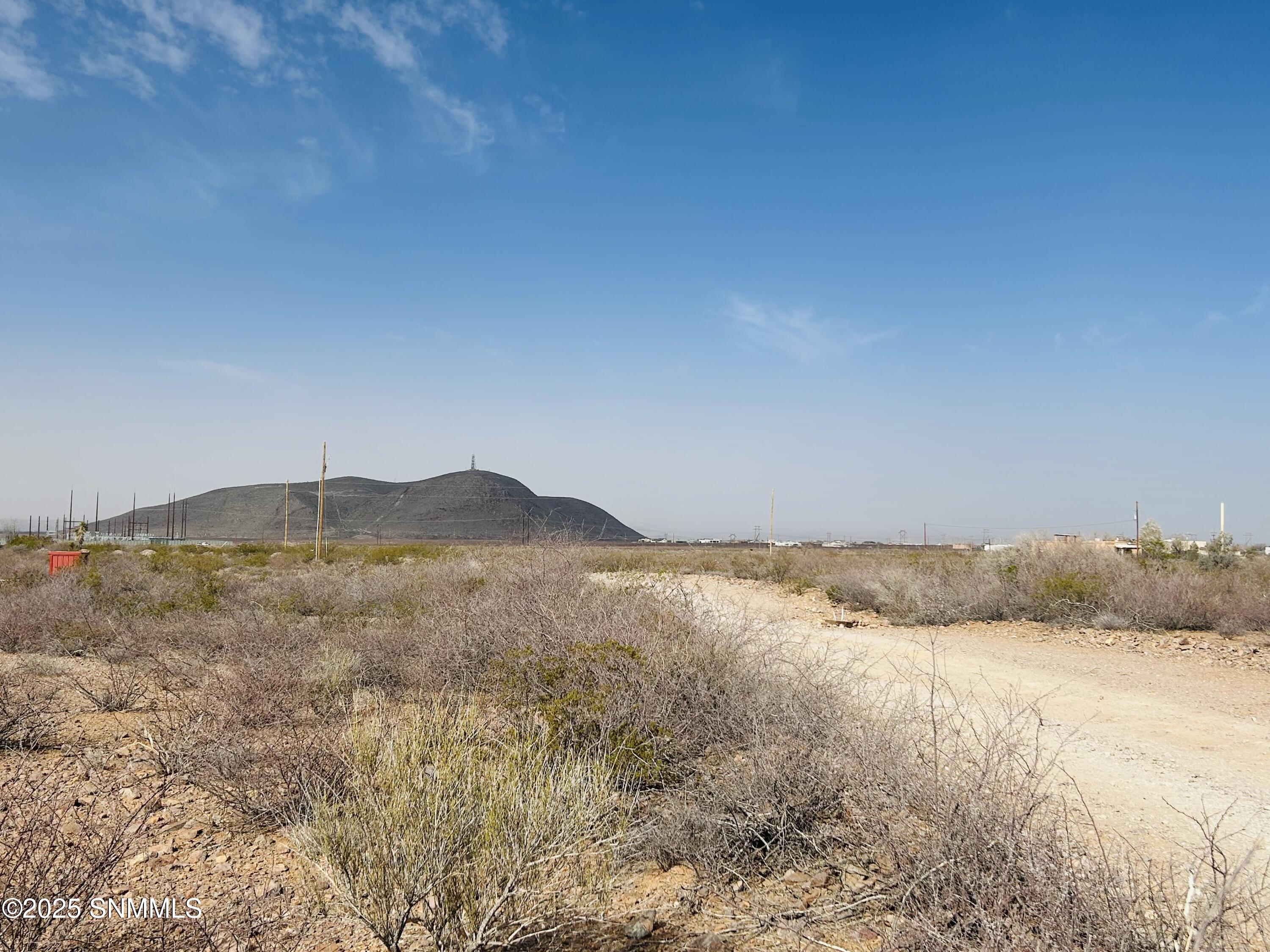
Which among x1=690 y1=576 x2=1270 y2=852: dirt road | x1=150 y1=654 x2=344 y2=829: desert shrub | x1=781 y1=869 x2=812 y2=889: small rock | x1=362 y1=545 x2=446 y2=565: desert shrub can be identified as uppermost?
x1=362 y1=545 x2=446 y2=565: desert shrub

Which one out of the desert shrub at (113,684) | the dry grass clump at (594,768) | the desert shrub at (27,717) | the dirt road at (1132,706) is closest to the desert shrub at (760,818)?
the dry grass clump at (594,768)

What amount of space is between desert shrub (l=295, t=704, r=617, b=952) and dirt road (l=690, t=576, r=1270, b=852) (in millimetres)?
3140

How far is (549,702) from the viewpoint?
18.7 ft

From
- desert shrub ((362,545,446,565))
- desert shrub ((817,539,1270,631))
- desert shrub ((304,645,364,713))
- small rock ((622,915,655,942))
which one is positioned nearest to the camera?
small rock ((622,915,655,942))

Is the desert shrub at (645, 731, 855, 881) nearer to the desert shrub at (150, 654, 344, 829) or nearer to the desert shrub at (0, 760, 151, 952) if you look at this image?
the desert shrub at (150, 654, 344, 829)

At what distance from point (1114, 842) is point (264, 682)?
21.5ft

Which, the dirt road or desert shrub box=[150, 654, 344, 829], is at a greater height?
desert shrub box=[150, 654, 344, 829]

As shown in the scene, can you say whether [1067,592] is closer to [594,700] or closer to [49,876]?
[594,700]

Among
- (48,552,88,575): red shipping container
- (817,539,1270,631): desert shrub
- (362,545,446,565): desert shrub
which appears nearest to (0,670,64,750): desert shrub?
(48,552,88,575): red shipping container

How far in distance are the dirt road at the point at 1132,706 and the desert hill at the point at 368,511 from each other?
67718 mm

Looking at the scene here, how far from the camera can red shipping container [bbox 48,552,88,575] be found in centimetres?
1806

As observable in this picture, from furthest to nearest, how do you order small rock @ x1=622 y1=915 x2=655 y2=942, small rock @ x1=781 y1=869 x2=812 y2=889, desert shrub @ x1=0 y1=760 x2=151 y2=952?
small rock @ x1=781 y1=869 x2=812 y2=889, small rock @ x1=622 y1=915 x2=655 y2=942, desert shrub @ x1=0 y1=760 x2=151 y2=952

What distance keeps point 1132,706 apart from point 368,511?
323ft

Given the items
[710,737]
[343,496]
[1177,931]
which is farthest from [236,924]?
[343,496]
